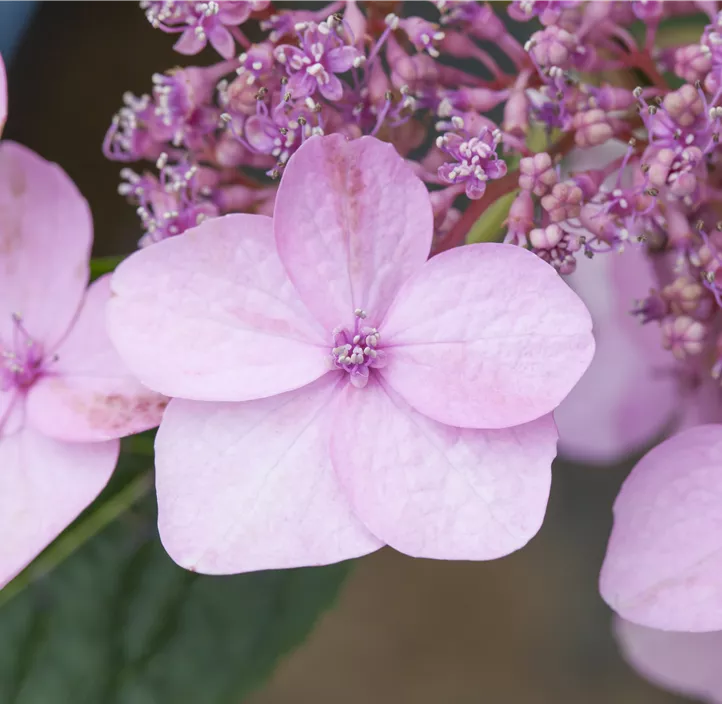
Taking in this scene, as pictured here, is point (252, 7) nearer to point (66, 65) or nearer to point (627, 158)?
point (627, 158)

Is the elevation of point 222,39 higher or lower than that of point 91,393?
higher

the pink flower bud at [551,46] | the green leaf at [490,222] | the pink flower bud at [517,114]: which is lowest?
the green leaf at [490,222]

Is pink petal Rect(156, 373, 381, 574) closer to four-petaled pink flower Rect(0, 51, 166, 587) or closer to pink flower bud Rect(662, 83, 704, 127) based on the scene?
four-petaled pink flower Rect(0, 51, 166, 587)

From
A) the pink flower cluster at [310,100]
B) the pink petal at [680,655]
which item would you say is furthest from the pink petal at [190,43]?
the pink petal at [680,655]

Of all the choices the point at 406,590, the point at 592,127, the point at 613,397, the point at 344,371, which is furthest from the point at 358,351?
the point at 406,590

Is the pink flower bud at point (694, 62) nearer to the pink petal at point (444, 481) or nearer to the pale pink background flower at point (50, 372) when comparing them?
the pink petal at point (444, 481)

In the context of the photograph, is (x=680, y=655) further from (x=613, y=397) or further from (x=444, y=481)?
(x=444, y=481)
